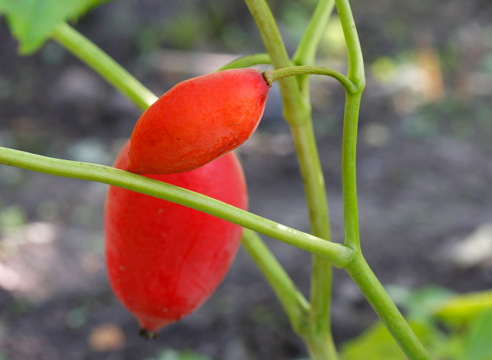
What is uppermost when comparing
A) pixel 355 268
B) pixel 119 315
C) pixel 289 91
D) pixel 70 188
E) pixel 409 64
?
pixel 409 64

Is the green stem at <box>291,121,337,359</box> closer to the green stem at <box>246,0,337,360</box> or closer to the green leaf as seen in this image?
the green stem at <box>246,0,337,360</box>

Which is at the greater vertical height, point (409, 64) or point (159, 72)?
point (409, 64)

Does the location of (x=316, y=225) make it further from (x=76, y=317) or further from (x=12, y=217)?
(x=12, y=217)

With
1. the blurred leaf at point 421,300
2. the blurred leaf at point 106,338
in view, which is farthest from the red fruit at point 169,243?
the blurred leaf at point 106,338

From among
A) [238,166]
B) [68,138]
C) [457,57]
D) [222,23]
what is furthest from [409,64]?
[238,166]

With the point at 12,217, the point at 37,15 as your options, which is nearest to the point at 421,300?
the point at 37,15

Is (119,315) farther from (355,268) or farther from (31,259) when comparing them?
(355,268)

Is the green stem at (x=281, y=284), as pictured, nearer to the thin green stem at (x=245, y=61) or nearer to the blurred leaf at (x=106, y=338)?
the thin green stem at (x=245, y=61)
